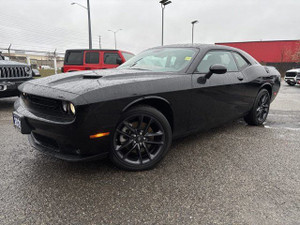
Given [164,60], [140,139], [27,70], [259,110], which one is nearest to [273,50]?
[259,110]

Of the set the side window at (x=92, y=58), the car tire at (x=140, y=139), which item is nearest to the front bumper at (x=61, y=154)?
the car tire at (x=140, y=139)

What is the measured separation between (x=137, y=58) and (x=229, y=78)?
1425 millimetres

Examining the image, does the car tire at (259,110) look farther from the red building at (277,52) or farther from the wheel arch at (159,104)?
the red building at (277,52)

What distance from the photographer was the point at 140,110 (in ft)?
7.29

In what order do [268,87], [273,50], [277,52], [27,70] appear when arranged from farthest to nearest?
[273,50] < [277,52] < [27,70] < [268,87]

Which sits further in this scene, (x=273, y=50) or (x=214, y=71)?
(x=273, y=50)

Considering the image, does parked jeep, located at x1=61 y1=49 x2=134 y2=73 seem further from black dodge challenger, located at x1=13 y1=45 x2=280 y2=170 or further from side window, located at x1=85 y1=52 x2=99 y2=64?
black dodge challenger, located at x1=13 y1=45 x2=280 y2=170

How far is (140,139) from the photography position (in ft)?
7.59

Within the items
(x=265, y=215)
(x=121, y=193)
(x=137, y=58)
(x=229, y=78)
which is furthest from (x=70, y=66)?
(x=265, y=215)

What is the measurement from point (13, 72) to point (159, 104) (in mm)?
4392

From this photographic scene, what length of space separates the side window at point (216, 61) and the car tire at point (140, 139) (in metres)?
0.99

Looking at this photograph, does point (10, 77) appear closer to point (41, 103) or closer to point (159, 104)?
point (41, 103)

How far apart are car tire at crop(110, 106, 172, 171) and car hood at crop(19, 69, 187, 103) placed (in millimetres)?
216

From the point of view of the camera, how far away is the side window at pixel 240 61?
3.71 m
